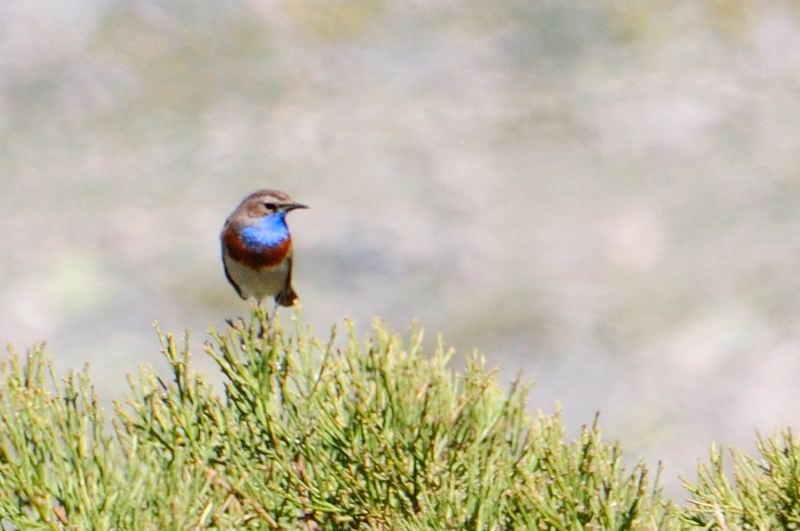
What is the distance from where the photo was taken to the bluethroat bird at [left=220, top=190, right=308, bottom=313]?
483cm

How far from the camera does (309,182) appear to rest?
19.6ft

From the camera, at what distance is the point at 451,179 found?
20.4 feet

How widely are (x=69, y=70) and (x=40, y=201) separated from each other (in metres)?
0.75

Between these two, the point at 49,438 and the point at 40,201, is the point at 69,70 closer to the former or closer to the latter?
the point at 40,201

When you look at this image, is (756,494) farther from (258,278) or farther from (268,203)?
(258,278)

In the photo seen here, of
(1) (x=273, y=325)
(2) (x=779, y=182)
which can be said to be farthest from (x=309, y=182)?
(1) (x=273, y=325)

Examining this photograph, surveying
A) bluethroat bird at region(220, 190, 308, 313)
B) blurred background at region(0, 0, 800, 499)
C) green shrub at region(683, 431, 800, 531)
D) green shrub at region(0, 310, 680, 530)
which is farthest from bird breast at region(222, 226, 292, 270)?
green shrub at region(683, 431, 800, 531)

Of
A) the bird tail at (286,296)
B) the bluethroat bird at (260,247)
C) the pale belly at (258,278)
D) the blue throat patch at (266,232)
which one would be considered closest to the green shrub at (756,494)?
the bluethroat bird at (260,247)

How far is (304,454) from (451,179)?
164 inches

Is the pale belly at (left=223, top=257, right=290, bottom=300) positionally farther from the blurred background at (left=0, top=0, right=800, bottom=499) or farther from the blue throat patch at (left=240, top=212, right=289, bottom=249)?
the blurred background at (left=0, top=0, right=800, bottom=499)

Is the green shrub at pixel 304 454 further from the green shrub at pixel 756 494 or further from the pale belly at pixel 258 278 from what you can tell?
the pale belly at pixel 258 278

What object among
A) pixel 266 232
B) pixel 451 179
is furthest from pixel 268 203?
pixel 451 179

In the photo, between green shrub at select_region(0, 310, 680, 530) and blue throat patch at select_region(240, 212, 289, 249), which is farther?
blue throat patch at select_region(240, 212, 289, 249)

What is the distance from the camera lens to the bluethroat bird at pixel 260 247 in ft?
15.8
